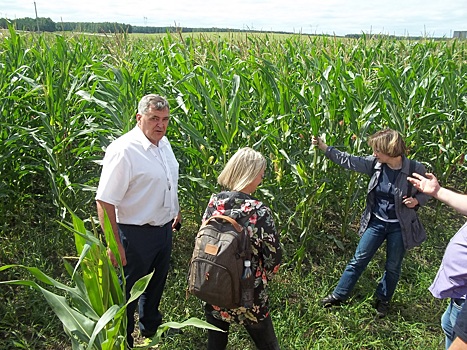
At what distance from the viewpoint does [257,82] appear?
12.4 ft

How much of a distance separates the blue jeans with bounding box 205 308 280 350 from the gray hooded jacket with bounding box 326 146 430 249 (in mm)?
1233

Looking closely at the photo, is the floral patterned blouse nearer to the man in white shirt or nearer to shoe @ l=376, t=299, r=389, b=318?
the man in white shirt

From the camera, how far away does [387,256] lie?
3271 millimetres

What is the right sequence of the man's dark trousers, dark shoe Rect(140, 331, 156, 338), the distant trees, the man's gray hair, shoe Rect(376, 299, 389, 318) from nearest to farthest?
the man's gray hair
the man's dark trousers
dark shoe Rect(140, 331, 156, 338)
shoe Rect(376, 299, 389, 318)
the distant trees

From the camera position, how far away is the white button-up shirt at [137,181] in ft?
8.14

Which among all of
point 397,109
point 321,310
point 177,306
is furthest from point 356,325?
point 397,109

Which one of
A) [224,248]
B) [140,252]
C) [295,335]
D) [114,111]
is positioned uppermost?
[114,111]

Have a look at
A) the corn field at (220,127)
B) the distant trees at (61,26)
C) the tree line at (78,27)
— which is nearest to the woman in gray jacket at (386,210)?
the corn field at (220,127)

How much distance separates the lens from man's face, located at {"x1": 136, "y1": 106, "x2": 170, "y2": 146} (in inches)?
101

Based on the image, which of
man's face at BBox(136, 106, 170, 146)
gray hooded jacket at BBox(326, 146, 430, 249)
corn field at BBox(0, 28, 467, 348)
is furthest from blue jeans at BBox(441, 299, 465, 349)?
man's face at BBox(136, 106, 170, 146)

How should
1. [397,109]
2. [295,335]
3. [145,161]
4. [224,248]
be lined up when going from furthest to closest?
[397,109] → [295,335] → [145,161] → [224,248]

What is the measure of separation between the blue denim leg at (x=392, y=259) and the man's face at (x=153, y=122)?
1761 millimetres

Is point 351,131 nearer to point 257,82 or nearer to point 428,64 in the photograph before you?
point 257,82

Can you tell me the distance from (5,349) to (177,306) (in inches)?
45.5
